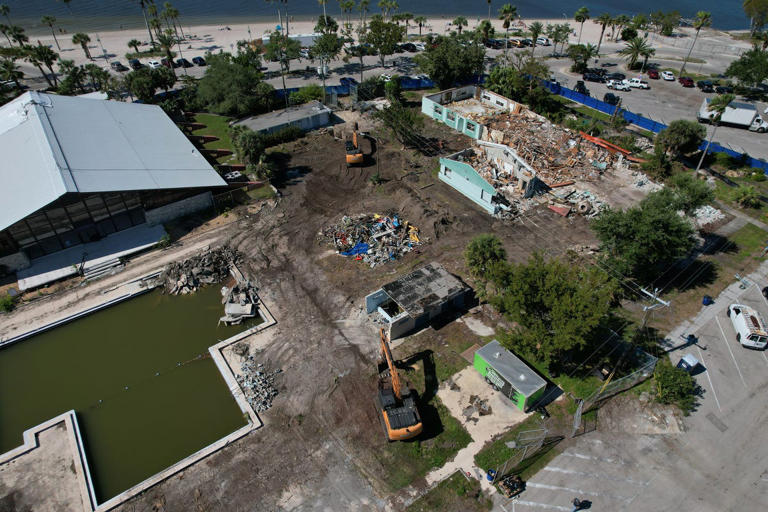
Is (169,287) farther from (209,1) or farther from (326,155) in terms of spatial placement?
(209,1)

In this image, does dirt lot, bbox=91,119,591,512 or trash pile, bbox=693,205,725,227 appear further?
trash pile, bbox=693,205,725,227

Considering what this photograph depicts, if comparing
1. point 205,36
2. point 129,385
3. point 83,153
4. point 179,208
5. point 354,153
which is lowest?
point 129,385

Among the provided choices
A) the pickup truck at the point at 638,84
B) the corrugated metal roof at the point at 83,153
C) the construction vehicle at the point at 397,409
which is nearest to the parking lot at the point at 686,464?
the construction vehicle at the point at 397,409

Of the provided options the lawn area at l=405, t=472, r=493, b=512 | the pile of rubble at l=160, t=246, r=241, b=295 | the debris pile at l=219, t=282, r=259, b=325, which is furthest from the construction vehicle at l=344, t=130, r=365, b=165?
the lawn area at l=405, t=472, r=493, b=512

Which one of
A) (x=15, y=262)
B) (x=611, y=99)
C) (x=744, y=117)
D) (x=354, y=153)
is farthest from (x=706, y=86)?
(x=15, y=262)

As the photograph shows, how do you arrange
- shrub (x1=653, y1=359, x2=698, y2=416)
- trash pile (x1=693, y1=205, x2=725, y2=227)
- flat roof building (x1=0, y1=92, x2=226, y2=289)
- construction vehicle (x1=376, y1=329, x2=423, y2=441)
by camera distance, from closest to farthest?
construction vehicle (x1=376, y1=329, x2=423, y2=441) → shrub (x1=653, y1=359, x2=698, y2=416) → flat roof building (x1=0, y1=92, x2=226, y2=289) → trash pile (x1=693, y1=205, x2=725, y2=227)

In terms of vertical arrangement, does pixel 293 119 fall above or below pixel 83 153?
below

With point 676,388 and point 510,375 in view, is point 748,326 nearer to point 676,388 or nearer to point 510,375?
point 676,388

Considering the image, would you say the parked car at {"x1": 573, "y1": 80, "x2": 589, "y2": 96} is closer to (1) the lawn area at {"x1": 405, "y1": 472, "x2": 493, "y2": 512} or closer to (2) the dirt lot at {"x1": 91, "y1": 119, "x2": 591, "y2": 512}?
A: (2) the dirt lot at {"x1": 91, "y1": 119, "x2": 591, "y2": 512}
